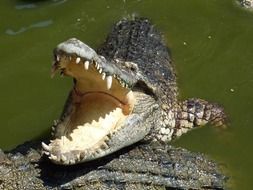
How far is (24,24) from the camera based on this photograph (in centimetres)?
655

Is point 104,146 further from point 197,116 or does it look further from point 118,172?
point 197,116

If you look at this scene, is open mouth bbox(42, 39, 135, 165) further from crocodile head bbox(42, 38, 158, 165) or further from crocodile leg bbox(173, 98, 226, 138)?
crocodile leg bbox(173, 98, 226, 138)

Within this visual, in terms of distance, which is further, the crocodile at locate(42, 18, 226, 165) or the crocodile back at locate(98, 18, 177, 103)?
the crocodile back at locate(98, 18, 177, 103)

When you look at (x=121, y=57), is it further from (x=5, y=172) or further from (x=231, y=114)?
(x=5, y=172)

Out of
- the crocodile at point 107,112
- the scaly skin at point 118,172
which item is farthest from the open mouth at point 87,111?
the scaly skin at point 118,172

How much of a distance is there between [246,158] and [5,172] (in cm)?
211

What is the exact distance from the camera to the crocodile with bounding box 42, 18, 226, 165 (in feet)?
11.3

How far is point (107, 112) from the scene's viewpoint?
3881 millimetres

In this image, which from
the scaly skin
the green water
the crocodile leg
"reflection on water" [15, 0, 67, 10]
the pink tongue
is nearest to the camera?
the scaly skin

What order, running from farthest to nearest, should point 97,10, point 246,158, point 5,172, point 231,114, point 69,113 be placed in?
point 97,10 < point 231,114 < point 246,158 < point 69,113 < point 5,172

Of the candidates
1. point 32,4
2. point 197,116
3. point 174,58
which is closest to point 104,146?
point 197,116

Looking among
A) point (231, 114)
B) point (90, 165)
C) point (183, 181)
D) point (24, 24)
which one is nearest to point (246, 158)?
point (231, 114)

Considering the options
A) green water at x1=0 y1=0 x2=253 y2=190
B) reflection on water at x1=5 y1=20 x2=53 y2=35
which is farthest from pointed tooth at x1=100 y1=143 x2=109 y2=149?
reflection on water at x1=5 y1=20 x2=53 y2=35

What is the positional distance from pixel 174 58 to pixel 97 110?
2212 millimetres
